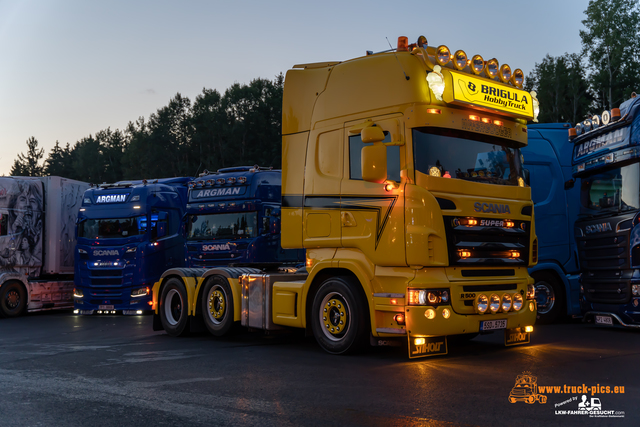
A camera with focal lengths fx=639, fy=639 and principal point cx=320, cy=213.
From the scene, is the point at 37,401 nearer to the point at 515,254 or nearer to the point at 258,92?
the point at 515,254

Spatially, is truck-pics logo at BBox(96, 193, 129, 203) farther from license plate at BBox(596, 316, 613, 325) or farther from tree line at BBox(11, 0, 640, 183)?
tree line at BBox(11, 0, 640, 183)

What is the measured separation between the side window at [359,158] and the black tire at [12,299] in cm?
1317

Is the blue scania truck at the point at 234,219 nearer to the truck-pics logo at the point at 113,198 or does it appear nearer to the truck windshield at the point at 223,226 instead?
the truck windshield at the point at 223,226

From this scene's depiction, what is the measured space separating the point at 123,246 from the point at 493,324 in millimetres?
11589

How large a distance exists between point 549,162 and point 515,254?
5563mm

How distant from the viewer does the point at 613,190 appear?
11.3 metres

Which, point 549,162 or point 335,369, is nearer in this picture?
point 335,369

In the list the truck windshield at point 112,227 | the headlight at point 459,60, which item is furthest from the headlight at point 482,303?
the truck windshield at point 112,227

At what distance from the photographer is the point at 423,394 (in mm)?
6125

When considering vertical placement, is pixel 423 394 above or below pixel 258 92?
below

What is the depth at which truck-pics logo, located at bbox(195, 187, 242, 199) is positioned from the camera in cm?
1563

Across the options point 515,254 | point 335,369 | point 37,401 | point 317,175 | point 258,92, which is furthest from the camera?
point 258,92

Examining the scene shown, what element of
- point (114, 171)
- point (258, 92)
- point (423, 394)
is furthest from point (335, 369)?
point (114, 171)

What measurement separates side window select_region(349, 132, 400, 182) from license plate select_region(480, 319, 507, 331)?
216 centimetres
